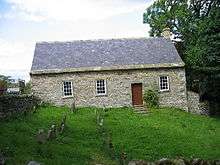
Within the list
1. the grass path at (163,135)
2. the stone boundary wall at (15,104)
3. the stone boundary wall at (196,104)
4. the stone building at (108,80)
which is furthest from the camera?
the stone boundary wall at (196,104)

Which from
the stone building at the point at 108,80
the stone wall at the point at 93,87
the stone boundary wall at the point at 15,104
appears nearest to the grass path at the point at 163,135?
the stone wall at the point at 93,87

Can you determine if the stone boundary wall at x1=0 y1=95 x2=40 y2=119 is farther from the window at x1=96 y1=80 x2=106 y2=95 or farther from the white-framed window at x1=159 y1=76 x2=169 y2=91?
the white-framed window at x1=159 y1=76 x2=169 y2=91

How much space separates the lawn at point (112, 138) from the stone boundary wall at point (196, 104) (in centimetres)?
507

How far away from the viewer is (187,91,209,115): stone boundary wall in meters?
41.8

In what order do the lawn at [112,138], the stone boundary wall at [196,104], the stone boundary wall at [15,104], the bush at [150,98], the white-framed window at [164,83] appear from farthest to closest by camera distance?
the stone boundary wall at [196,104]
the white-framed window at [164,83]
the bush at [150,98]
the stone boundary wall at [15,104]
the lawn at [112,138]

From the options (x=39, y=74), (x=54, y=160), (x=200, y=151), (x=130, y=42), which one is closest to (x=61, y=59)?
(x=39, y=74)

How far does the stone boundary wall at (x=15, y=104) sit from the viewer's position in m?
27.8

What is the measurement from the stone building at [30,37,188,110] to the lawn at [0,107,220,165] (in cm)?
407

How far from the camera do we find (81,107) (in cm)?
4038

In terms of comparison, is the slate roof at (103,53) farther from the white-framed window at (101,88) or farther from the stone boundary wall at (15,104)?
the stone boundary wall at (15,104)

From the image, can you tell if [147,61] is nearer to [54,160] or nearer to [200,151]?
[200,151]

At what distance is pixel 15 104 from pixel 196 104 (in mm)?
18588

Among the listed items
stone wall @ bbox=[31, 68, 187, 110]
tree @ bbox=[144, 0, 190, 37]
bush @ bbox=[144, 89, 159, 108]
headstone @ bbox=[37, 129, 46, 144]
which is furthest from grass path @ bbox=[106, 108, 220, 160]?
tree @ bbox=[144, 0, 190, 37]

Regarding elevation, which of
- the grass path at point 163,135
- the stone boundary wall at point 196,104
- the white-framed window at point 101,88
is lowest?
the grass path at point 163,135
